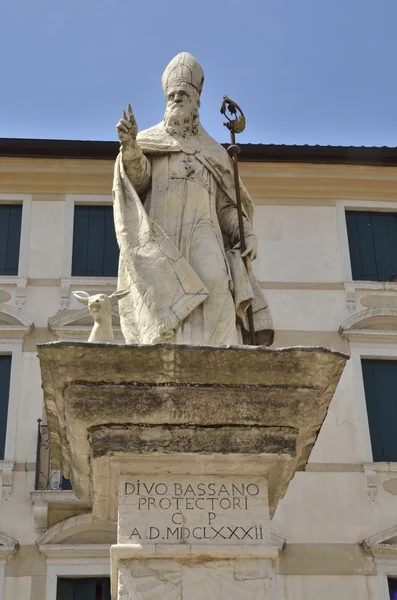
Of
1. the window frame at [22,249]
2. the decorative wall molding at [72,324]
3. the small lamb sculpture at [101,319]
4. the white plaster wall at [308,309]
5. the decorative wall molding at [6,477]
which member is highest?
the window frame at [22,249]

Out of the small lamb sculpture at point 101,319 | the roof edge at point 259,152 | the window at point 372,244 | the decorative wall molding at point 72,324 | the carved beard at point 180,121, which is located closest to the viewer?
the small lamb sculpture at point 101,319

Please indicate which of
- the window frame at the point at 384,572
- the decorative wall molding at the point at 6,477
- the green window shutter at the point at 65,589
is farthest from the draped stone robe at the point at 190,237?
the decorative wall molding at the point at 6,477

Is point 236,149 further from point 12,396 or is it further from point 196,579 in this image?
point 12,396

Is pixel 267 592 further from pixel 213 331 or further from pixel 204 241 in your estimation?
pixel 204 241

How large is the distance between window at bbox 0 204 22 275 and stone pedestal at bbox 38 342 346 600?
12.4 m

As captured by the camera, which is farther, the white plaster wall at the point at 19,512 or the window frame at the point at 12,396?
the window frame at the point at 12,396

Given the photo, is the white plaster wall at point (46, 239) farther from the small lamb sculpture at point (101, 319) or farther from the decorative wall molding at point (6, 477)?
the small lamb sculpture at point (101, 319)

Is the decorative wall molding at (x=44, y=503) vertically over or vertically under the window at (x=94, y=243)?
under

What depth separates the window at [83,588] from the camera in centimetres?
1540

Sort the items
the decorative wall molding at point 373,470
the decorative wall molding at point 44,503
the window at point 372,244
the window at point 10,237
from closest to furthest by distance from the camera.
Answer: the decorative wall molding at point 44,503 → the decorative wall molding at point 373,470 → the window at point 10,237 → the window at point 372,244

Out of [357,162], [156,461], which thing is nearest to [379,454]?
[357,162]

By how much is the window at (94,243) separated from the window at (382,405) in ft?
15.3

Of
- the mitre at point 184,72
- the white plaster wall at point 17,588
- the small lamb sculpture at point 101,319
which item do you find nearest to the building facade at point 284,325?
the white plaster wall at point 17,588

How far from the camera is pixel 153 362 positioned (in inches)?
247
